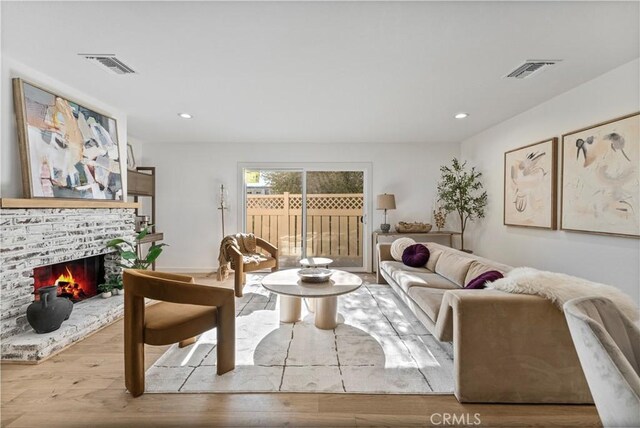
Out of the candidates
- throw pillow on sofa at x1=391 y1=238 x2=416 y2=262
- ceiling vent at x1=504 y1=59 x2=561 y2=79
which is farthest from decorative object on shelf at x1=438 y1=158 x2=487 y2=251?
ceiling vent at x1=504 y1=59 x2=561 y2=79

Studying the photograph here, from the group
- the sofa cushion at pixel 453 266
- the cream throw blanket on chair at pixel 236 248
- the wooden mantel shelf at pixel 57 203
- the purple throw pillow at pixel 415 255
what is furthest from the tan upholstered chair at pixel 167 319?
the purple throw pillow at pixel 415 255

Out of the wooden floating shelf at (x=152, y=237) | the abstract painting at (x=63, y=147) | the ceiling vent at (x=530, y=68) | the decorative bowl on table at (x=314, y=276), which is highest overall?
the ceiling vent at (x=530, y=68)

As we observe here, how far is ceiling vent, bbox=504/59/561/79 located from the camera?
228 centimetres

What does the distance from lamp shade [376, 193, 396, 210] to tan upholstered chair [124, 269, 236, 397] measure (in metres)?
3.23

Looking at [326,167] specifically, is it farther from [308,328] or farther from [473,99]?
[308,328]

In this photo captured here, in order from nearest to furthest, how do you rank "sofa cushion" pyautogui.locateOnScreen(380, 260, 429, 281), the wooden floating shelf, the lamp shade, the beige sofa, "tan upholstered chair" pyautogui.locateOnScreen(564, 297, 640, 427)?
"tan upholstered chair" pyautogui.locateOnScreen(564, 297, 640, 427)
the beige sofa
"sofa cushion" pyautogui.locateOnScreen(380, 260, 429, 281)
the wooden floating shelf
the lamp shade

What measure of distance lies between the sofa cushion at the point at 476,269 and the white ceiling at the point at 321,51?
164 cm

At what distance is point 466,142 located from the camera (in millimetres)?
4898

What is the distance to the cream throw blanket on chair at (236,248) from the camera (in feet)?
12.7

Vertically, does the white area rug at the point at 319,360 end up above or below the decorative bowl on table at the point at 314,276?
below

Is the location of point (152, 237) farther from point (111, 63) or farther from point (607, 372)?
point (607, 372)

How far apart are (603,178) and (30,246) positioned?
15.7ft

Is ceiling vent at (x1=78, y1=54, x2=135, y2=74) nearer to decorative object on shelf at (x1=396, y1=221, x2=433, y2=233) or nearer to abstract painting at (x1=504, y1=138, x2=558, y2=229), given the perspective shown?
decorative object on shelf at (x1=396, y1=221, x2=433, y2=233)

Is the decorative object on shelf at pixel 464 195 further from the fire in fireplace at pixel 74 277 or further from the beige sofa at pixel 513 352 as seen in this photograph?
the fire in fireplace at pixel 74 277
